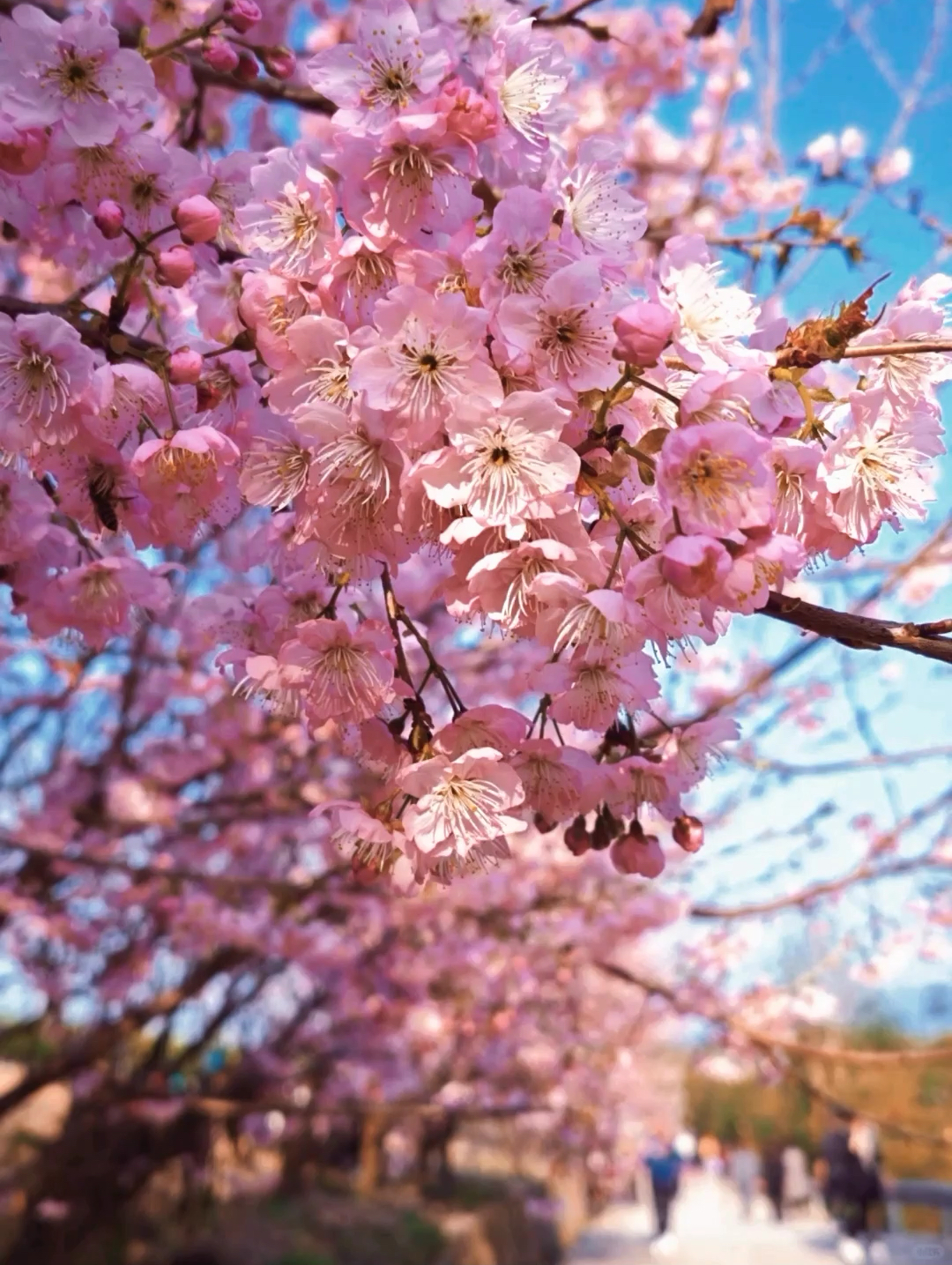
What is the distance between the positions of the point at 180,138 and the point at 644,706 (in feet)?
5.12

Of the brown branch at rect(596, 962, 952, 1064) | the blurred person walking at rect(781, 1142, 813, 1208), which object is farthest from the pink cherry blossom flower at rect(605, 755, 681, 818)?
the blurred person walking at rect(781, 1142, 813, 1208)

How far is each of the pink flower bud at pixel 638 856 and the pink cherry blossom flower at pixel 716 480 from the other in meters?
0.55

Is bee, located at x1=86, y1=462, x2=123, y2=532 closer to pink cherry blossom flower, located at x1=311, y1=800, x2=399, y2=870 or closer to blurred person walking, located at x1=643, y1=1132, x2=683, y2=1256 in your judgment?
pink cherry blossom flower, located at x1=311, y1=800, x2=399, y2=870

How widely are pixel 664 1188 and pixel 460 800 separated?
12.0 metres

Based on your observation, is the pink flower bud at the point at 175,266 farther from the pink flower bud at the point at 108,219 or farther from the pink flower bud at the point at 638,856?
the pink flower bud at the point at 638,856

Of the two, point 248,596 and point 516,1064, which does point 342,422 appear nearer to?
point 248,596

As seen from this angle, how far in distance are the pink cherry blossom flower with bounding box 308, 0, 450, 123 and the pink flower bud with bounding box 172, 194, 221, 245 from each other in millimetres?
212

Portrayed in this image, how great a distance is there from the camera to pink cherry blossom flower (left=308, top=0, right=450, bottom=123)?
47.4 inches

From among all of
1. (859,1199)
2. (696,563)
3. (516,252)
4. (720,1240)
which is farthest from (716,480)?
(720,1240)

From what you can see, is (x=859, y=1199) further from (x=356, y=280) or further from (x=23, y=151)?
(x=23, y=151)

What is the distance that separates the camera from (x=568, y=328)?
1.01 m

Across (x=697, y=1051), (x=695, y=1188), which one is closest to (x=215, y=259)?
(x=697, y=1051)

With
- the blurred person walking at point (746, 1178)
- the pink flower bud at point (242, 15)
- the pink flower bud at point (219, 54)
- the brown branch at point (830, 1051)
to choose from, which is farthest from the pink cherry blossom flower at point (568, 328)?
the blurred person walking at point (746, 1178)

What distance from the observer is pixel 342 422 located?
103 centimetres
